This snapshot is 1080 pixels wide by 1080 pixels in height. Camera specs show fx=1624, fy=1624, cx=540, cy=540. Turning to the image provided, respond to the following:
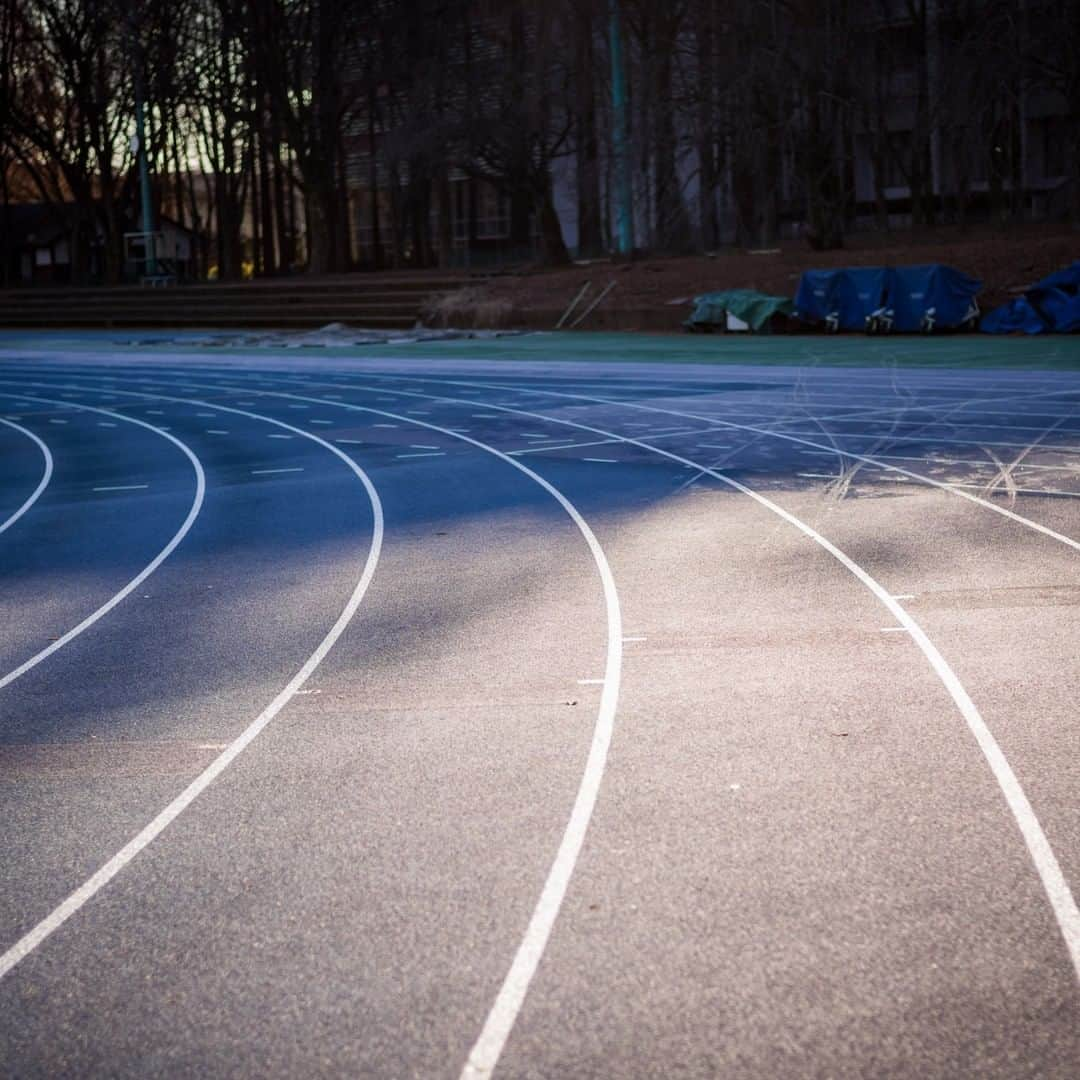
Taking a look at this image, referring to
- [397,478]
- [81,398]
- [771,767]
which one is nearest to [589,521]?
[397,478]

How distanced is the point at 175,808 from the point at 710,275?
34775 mm

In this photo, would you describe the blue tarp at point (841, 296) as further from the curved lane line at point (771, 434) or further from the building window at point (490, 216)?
the building window at point (490, 216)

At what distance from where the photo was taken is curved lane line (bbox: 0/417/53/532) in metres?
13.9

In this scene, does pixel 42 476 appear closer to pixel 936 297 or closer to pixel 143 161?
pixel 936 297

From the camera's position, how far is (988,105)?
33.8m

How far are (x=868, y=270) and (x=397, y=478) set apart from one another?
67.4ft

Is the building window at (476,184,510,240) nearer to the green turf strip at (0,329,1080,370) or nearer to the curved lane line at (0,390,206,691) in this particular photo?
the green turf strip at (0,329,1080,370)

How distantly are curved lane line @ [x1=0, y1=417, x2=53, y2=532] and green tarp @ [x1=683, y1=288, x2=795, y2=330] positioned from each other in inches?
676

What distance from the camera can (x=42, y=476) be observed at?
17.0 metres

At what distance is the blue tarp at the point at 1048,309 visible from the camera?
101 feet

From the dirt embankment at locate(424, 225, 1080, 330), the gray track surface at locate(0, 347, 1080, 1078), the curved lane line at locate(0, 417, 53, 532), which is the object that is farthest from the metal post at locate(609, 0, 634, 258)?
the gray track surface at locate(0, 347, 1080, 1078)

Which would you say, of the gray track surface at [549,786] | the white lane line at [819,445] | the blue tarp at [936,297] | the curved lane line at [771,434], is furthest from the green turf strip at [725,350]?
the gray track surface at [549,786]

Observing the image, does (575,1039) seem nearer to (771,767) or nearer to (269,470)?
(771,767)

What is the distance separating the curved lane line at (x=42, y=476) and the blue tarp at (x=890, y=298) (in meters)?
17.8
